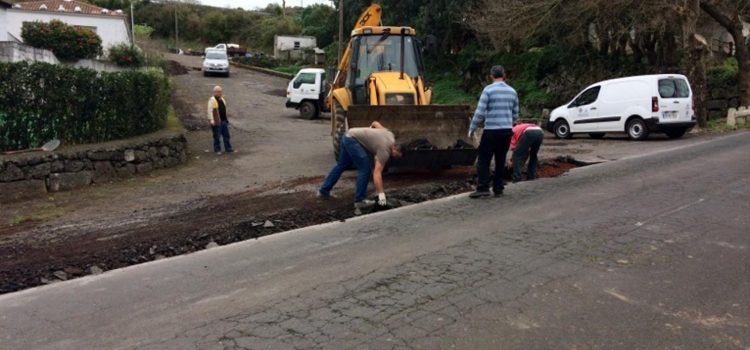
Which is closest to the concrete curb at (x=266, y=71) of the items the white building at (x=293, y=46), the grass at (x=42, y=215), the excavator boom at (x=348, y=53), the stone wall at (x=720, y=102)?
the white building at (x=293, y=46)

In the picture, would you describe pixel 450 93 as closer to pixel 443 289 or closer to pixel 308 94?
pixel 308 94

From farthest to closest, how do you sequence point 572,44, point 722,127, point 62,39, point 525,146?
point 572,44 → point 62,39 → point 722,127 → point 525,146

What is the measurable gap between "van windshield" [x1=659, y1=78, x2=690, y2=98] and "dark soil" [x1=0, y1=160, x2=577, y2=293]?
352 inches

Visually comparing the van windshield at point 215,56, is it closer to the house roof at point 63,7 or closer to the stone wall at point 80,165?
the house roof at point 63,7

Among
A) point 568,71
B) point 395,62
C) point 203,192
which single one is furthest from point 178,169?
point 568,71

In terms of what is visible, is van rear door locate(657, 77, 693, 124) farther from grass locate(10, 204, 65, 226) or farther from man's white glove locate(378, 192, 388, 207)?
grass locate(10, 204, 65, 226)

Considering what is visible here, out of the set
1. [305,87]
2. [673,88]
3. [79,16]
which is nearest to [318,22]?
[79,16]

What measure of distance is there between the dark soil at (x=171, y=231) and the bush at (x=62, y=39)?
18438 mm

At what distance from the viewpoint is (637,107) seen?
16859 mm

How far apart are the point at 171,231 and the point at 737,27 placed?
66.4ft

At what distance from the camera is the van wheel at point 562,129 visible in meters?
19.0

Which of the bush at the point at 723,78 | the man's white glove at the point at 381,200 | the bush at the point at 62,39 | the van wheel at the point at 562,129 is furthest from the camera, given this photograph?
the bush at the point at 62,39

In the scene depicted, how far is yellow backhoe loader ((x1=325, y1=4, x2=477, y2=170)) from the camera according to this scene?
10.6 metres

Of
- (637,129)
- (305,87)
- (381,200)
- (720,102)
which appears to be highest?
(305,87)
